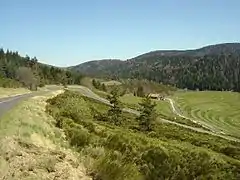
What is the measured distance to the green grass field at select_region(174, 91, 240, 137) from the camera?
4578 inches

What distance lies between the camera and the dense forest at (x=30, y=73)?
136475mm

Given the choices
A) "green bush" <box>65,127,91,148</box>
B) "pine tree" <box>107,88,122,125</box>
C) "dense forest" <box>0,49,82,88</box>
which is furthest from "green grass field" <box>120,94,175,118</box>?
"green bush" <box>65,127,91,148</box>

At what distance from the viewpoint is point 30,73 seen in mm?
→ 139125

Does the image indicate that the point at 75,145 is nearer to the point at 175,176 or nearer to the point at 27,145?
the point at 27,145

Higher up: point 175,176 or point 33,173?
point 33,173

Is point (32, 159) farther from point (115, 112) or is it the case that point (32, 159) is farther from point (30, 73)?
point (30, 73)

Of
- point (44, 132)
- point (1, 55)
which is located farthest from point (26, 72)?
point (44, 132)

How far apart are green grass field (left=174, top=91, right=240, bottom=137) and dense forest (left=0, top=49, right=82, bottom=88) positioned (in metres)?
52.2

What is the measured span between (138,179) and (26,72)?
132 metres

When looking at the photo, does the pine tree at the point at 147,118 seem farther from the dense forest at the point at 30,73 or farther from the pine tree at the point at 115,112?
the dense forest at the point at 30,73

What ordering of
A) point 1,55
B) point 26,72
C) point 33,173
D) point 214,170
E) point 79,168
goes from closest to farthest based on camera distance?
point 33,173 < point 79,168 < point 214,170 < point 26,72 < point 1,55

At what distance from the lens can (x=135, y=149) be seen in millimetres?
15578

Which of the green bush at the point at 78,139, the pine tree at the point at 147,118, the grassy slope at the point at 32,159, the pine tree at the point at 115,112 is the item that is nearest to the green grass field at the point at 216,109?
the pine tree at the point at 115,112

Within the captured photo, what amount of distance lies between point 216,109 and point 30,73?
70.3 metres
